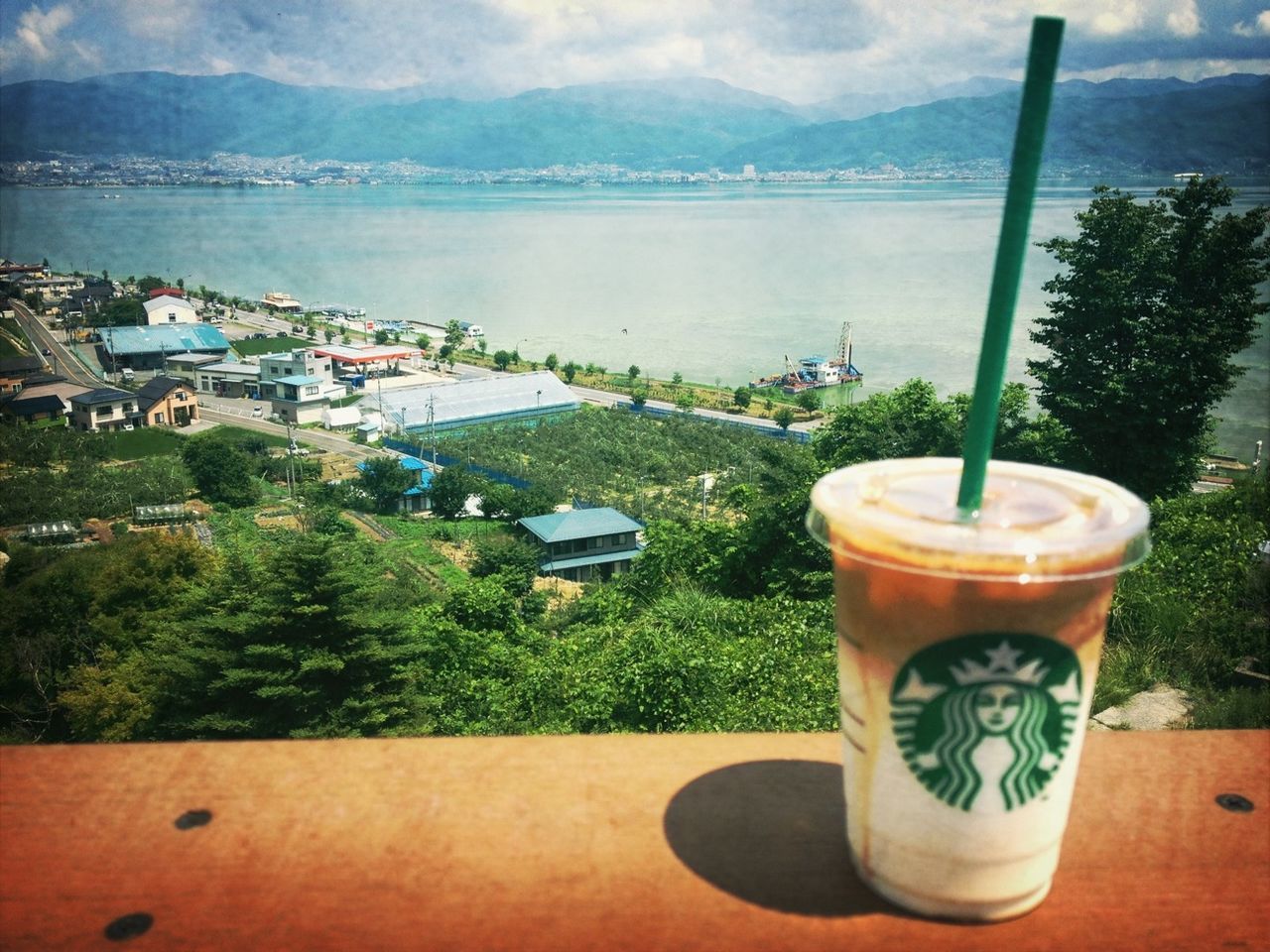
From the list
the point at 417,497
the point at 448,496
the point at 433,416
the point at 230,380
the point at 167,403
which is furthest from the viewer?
the point at 433,416

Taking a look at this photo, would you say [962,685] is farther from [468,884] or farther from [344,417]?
[344,417]

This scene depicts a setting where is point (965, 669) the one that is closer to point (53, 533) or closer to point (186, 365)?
point (53, 533)

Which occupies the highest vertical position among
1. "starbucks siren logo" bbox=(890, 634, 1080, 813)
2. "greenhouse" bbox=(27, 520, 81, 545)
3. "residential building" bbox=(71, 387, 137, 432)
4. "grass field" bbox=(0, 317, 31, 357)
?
"starbucks siren logo" bbox=(890, 634, 1080, 813)

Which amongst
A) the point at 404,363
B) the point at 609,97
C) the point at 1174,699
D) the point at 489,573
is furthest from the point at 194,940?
the point at 609,97

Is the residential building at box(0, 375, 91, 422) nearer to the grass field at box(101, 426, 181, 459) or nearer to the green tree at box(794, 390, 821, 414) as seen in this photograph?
the grass field at box(101, 426, 181, 459)

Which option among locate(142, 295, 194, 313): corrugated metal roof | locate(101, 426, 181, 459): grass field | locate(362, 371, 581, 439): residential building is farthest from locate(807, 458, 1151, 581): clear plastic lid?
locate(142, 295, 194, 313): corrugated metal roof

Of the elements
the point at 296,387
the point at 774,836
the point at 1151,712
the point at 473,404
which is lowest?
the point at 473,404

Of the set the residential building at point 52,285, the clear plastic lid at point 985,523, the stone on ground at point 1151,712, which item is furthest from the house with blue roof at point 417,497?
the clear plastic lid at point 985,523

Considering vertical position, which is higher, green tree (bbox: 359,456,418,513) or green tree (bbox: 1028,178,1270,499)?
green tree (bbox: 1028,178,1270,499)

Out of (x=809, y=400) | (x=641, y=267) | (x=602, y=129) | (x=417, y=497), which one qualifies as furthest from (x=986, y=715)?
(x=602, y=129)
